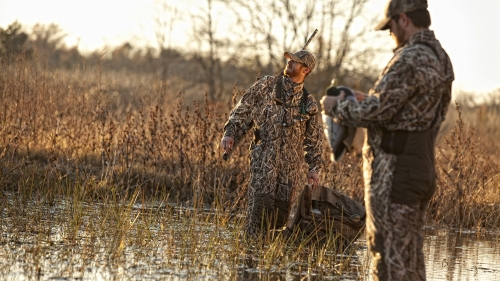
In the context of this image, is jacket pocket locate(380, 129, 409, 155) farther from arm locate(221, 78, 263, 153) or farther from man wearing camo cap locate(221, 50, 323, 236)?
arm locate(221, 78, 263, 153)

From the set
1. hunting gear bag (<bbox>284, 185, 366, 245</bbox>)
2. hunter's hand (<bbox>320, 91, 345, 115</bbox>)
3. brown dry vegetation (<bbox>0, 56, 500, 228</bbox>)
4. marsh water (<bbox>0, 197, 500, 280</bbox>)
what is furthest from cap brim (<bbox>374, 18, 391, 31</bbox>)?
brown dry vegetation (<bbox>0, 56, 500, 228</bbox>)

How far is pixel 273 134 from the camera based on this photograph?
8062 mm

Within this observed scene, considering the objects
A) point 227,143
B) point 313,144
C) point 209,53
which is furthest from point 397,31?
point 209,53

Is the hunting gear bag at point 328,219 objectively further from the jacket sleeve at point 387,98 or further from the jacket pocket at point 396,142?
the jacket sleeve at point 387,98

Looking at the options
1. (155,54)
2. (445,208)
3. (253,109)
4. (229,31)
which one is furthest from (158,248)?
(155,54)

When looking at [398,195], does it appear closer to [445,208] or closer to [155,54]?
[445,208]

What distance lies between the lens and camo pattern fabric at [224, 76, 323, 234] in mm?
8047

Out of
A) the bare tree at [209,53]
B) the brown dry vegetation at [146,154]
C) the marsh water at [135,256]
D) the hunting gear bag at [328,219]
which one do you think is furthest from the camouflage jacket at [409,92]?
the bare tree at [209,53]

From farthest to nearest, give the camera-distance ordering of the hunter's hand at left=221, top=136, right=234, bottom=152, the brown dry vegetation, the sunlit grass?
the brown dry vegetation < the hunter's hand at left=221, top=136, right=234, bottom=152 < the sunlit grass

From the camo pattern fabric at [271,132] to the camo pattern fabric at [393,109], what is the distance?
2722 mm

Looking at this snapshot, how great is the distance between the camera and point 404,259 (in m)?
5.25

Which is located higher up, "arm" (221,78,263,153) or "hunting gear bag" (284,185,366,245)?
"arm" (221,78,263,153)

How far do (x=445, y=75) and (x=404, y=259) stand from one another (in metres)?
1.16

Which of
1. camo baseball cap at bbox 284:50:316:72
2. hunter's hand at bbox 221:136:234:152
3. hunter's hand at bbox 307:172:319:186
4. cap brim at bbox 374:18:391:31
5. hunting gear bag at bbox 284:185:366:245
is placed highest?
camo baseball cap at bbox 284:50:316:72
